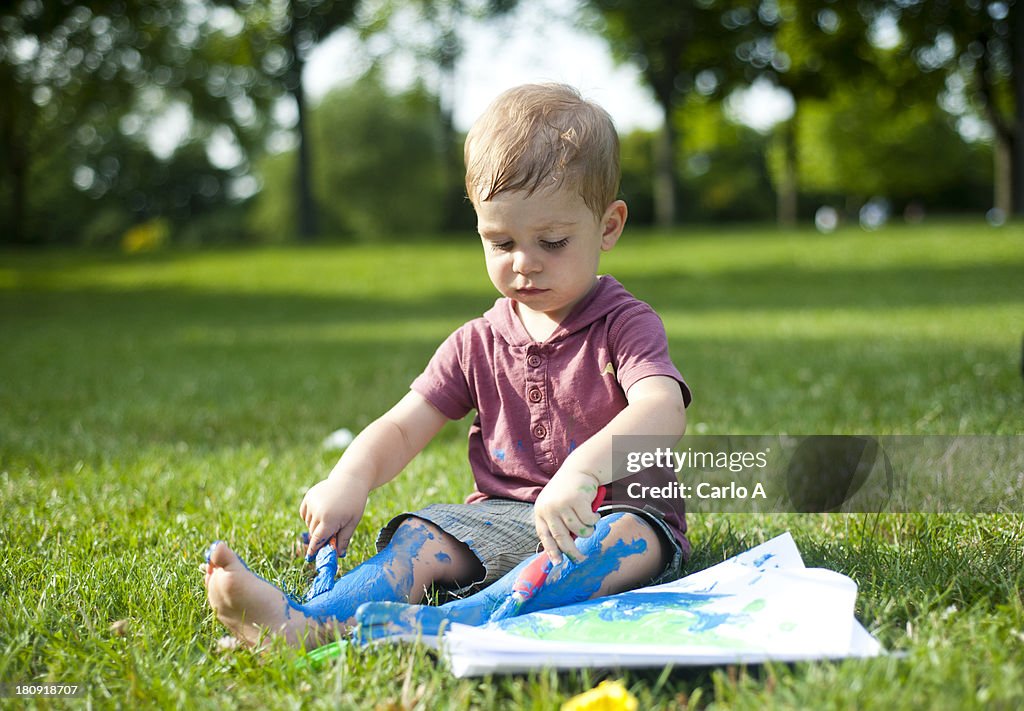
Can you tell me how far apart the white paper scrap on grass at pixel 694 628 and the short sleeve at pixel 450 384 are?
2.40ft

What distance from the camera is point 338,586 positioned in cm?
198

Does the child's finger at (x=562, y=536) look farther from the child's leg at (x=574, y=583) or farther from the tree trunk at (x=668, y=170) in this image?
the tree trunk at (x=668, y=170)

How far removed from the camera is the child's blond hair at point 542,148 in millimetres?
2143

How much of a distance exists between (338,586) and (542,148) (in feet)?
3.47

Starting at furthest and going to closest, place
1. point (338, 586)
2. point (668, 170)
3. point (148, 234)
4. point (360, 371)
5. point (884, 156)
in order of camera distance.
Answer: point (884, 156), point (148, 234), point (668, 170), point (360, 371), point (338, 586)

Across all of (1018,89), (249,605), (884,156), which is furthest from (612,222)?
(884,156)

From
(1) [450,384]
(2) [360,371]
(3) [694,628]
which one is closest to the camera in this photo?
(3) [694,628]

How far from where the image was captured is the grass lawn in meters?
1.62

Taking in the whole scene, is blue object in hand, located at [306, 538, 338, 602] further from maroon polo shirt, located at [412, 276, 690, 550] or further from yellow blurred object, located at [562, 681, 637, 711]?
yellow blurred object, located at [562, 681, 637, 711]

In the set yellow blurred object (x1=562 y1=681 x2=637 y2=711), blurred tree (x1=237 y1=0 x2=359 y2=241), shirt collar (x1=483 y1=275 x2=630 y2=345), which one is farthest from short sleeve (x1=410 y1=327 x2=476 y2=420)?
blurred tree (x1=237 y1=0 x2=359 y2=241)

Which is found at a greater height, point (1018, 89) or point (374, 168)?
point (374, 168)

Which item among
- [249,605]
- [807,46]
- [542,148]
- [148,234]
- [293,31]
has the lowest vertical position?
[249,605]

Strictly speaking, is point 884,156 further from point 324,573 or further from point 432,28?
point 324,573

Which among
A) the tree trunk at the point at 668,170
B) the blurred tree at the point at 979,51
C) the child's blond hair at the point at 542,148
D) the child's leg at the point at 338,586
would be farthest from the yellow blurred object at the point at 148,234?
the child's leg at the point at 338,586
